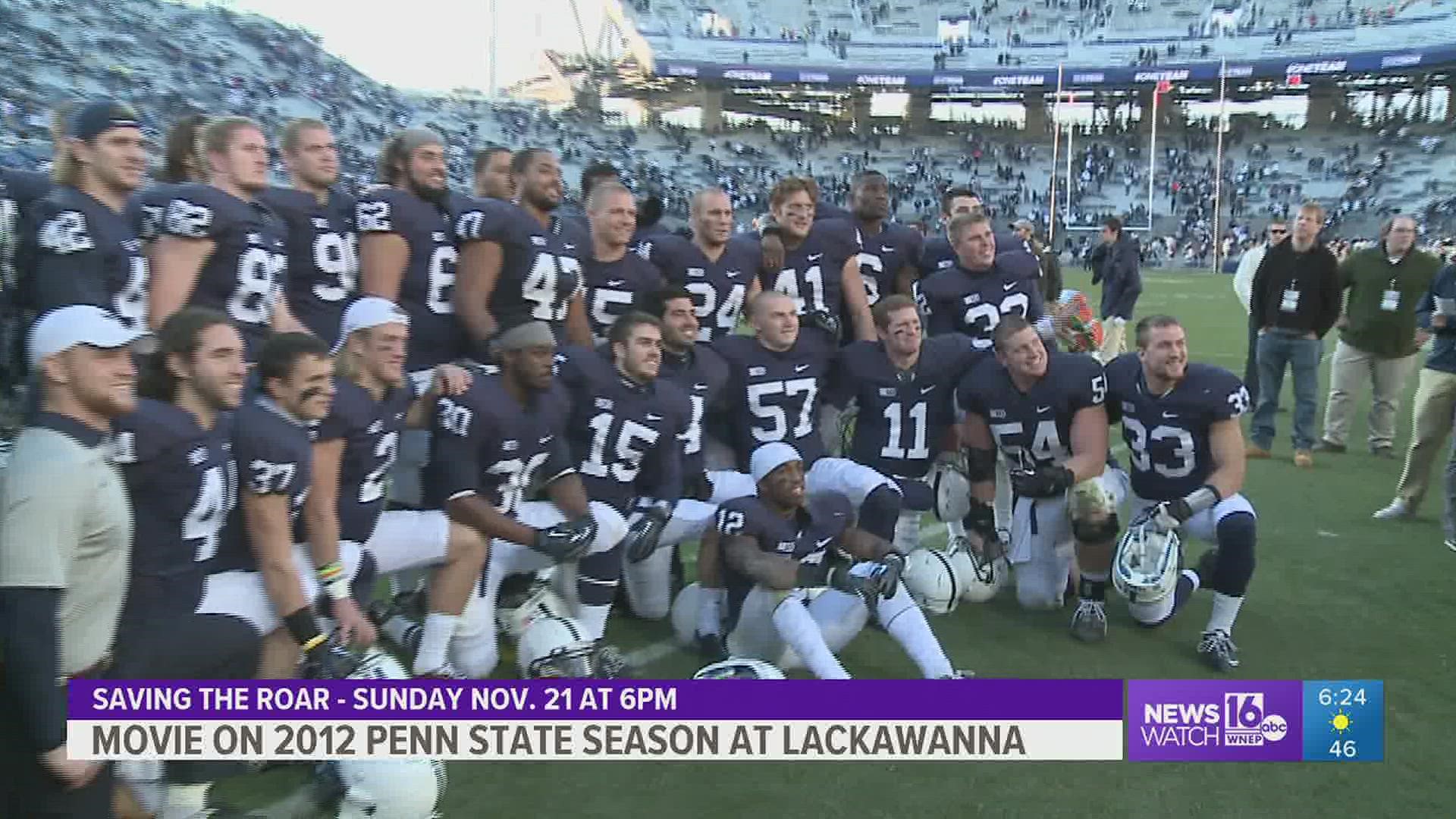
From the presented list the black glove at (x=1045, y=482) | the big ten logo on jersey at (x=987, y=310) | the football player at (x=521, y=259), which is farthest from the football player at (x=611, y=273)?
the black glove at (x=1045, y=482)

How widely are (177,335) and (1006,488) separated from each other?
4204 millimetres

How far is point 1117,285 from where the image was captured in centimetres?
1322

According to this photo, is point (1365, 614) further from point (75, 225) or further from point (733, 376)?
point (75, 225)

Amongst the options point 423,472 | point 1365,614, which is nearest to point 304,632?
point 423,472

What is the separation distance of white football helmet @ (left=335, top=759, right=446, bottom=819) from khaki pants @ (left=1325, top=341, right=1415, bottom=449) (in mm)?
7841

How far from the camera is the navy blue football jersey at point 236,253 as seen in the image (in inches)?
158

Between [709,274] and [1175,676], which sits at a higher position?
[709,274]

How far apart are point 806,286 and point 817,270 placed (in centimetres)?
11

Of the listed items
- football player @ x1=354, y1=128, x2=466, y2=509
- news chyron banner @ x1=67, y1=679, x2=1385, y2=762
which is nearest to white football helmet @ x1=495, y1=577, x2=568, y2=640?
football player @ x1=354, y1=128, x2=466, y2=509

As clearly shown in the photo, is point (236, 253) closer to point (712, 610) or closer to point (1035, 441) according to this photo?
point (712, 610)

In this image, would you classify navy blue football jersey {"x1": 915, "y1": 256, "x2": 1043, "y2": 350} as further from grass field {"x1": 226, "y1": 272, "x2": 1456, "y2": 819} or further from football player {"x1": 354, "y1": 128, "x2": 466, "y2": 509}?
football player {"x1": 354, "y1": 128, "x2": 466, "y2": 509}

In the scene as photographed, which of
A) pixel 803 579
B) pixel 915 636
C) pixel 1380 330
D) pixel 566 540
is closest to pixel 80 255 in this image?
pixel 566 540

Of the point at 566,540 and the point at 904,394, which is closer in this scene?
the point at 566,540

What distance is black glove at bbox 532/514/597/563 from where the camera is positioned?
4305 millimetres
